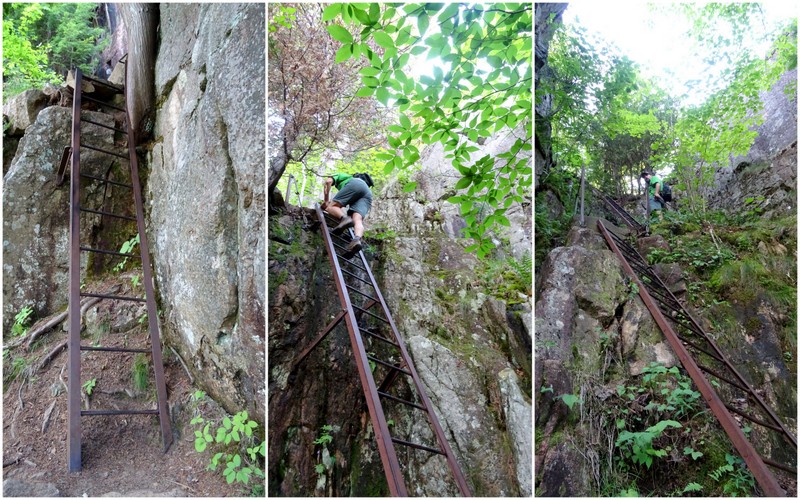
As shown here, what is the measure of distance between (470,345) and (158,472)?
7.30 ft

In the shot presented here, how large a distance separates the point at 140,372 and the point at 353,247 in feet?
6.22

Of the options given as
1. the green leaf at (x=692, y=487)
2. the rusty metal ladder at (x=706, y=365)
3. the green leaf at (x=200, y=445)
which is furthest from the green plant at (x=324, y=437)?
the rusty metal ladder at (x=706, y=365)

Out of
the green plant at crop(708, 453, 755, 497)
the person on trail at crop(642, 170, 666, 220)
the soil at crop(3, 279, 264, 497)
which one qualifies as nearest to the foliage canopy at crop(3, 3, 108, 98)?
the soil at crop(3, 279, 264, 497)

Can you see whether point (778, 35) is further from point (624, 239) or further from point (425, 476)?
point (425, 476)

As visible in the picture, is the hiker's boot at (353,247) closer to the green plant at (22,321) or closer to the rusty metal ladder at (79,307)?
the rusty metal ladder at (79,307)

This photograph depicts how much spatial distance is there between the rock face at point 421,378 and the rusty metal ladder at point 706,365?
3.39 ft

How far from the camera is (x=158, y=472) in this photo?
277 cm

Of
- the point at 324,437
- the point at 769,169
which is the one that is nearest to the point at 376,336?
the point at 324,437

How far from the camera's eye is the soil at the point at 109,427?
266 cm

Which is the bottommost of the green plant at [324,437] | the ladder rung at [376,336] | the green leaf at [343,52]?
the green plant at [324,437]

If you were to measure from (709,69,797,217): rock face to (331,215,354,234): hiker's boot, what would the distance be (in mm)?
4137

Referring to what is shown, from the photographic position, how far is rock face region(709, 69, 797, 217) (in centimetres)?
440

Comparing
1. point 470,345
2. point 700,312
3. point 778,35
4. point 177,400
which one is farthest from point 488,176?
point 778,35

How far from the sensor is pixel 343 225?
3688 millimetres
